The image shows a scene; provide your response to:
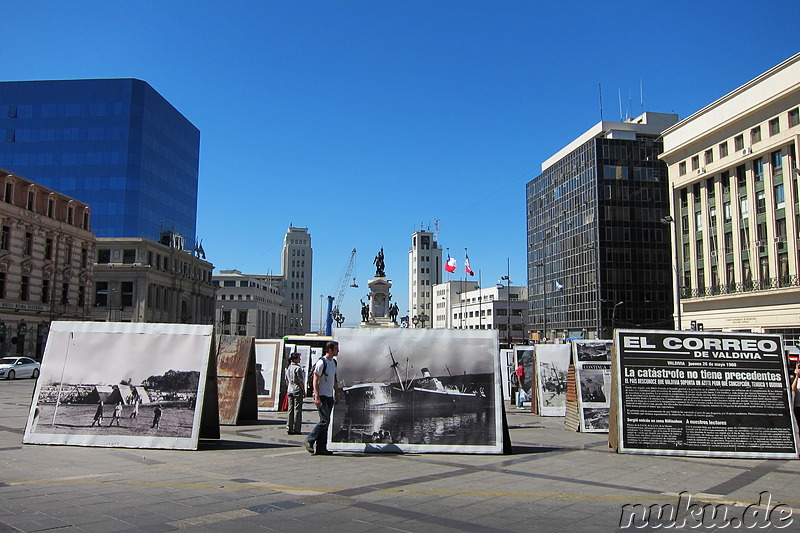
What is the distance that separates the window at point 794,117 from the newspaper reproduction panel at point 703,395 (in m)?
33.6

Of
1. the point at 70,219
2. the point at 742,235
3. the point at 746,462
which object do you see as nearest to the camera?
the point at 746,462

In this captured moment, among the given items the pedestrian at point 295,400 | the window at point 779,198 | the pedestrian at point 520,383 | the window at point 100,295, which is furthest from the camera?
the window at point 100,295

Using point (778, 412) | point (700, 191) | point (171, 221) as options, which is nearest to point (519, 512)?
point (778, 412)

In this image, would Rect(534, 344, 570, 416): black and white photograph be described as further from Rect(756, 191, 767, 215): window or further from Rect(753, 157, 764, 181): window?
Rect(753, 157, 764, 181): window

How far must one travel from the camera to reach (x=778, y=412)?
1134 cm

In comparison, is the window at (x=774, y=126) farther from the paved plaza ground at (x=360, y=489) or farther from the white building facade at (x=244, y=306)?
the white building facade at (x=244, y=306)

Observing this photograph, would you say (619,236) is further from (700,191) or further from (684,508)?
(684,508)

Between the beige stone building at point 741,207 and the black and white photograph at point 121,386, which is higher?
the beige stone building at point 741,207

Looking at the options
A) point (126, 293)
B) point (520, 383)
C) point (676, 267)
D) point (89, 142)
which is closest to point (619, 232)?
point (676, 267)

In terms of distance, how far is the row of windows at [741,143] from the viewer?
38844mm

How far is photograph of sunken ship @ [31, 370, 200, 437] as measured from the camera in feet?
36.1

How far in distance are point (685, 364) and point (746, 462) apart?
1.89 meters

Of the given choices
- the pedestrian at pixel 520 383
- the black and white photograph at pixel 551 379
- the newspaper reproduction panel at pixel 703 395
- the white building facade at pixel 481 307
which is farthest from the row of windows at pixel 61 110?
the newspaper reproduction panel at pixel 703 395

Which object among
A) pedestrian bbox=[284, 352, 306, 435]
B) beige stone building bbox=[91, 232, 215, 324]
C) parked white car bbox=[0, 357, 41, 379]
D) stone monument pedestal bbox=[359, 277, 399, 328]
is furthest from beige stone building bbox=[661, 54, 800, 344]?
beige stone building bbox=[91, 232, 215, 324]
